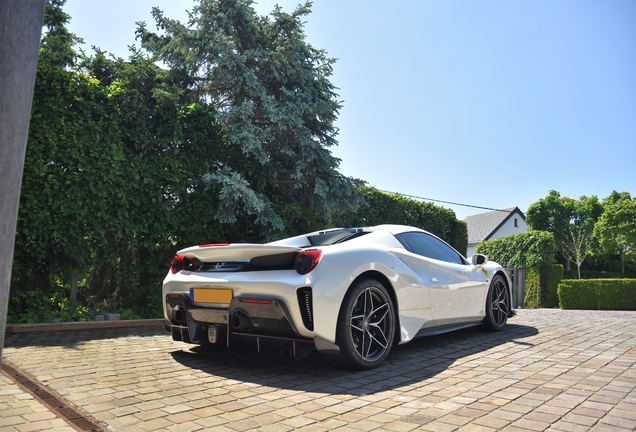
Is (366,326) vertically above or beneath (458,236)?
beneath

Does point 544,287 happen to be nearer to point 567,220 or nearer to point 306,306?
point 306,306

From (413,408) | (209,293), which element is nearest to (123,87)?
(209,293)

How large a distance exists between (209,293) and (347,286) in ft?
3.92

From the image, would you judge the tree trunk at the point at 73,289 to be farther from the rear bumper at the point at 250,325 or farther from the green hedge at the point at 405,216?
the green hedge at the point at 405,216

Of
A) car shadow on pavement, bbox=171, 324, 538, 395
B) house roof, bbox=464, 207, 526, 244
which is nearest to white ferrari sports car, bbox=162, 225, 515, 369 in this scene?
car shadow on pavement, bbox=171, 324, 538, 395

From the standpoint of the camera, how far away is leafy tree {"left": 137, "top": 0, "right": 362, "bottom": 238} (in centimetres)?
818

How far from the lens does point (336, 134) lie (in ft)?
31.4

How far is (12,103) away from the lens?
61.1 inches

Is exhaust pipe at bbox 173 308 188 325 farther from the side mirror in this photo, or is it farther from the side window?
the side mirror

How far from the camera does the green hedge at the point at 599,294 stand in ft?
41.5

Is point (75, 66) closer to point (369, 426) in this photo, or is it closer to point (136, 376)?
point (136, 376)

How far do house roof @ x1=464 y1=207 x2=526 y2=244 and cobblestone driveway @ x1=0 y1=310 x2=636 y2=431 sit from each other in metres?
41.1

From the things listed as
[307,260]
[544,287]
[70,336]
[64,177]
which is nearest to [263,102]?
[64,177]

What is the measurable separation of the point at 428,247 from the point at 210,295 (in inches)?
95.6
